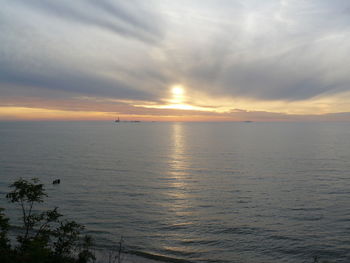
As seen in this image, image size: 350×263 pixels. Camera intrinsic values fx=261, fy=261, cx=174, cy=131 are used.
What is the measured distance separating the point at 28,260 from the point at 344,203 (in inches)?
1669

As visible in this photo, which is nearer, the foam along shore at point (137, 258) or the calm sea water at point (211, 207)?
the foam along shore at point (137, 258)

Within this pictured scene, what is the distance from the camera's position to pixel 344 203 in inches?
1578

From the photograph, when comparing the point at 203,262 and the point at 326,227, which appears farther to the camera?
the point at 326,227

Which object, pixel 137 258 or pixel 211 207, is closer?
pixel 137 258

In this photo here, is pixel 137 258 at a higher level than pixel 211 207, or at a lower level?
lower

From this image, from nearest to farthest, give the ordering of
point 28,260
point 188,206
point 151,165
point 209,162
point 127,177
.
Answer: point 28,260 < point 188,206 < point 127,177 < point 151,165 < point 209,162

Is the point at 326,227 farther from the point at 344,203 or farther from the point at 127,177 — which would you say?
the point at 127,177

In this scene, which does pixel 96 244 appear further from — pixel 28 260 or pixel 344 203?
pixel 344 203

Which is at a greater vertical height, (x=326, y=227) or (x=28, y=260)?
(x=28, y=260)

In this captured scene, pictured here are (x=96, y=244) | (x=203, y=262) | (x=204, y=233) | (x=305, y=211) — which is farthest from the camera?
(x=305, y=211)

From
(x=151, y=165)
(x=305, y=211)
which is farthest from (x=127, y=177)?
(x=305, y=211)

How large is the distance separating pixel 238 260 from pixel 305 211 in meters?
17.8

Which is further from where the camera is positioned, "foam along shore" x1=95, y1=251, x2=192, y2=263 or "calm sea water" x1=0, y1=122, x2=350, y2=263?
"calm sea water" x1=0, y1=122, x2=350, y2=263

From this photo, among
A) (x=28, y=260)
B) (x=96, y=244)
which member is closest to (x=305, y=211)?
(x=96, y=244)
